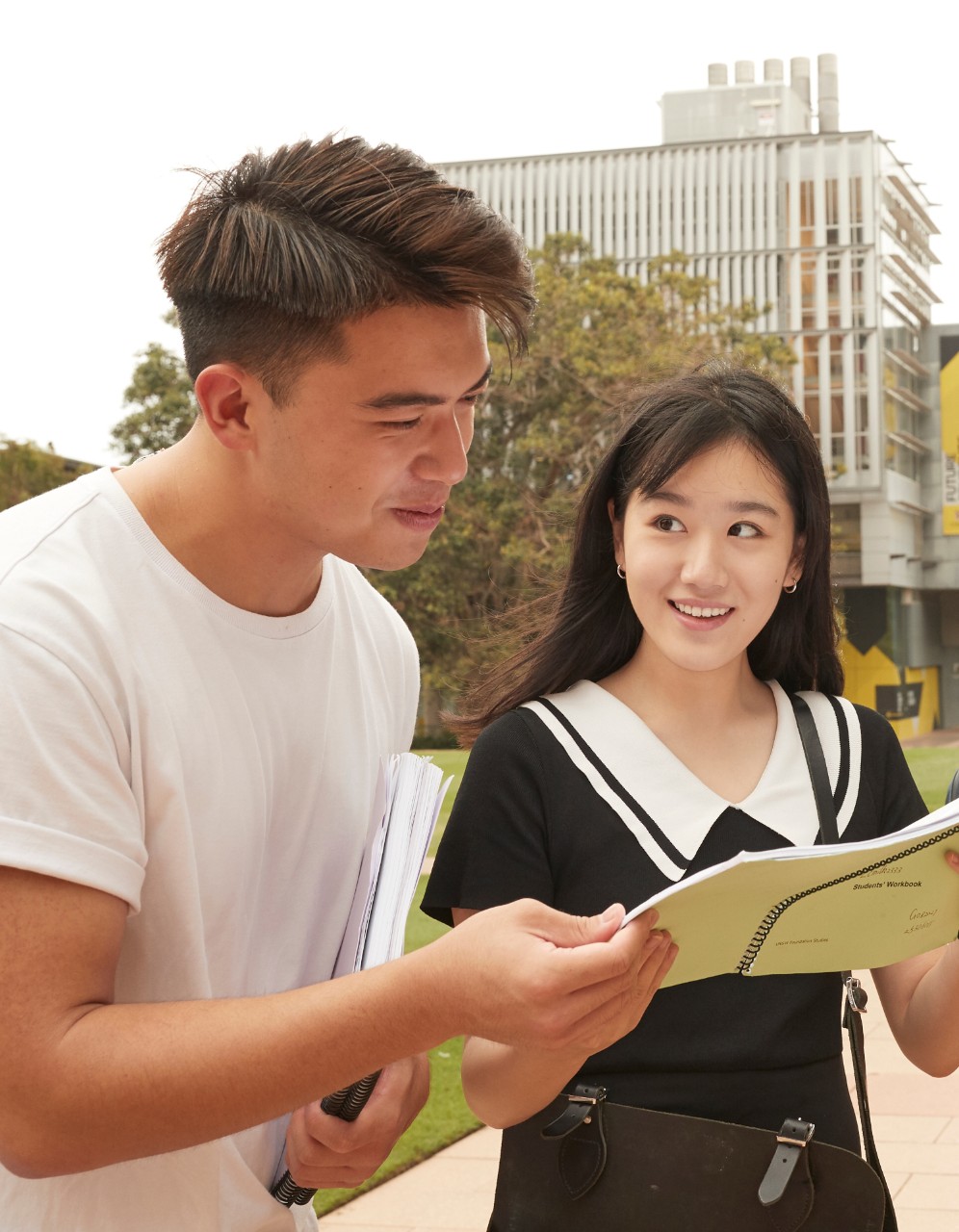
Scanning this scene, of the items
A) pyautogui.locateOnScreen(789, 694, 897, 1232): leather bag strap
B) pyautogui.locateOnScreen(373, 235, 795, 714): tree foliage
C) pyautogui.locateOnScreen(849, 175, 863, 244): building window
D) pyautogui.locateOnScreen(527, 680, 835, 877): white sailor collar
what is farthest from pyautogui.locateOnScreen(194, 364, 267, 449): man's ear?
pyautogui.locateOnScreen(849, 175, 863, 244): building window

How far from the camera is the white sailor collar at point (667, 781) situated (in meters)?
1.84

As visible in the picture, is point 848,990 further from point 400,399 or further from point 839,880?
point 400,399

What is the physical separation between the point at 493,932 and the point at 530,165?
41.6 m

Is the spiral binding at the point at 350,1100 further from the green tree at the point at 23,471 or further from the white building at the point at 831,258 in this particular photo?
the white building at the point at 831,258

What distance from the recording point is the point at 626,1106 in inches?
66.7

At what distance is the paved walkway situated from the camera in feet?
12.5

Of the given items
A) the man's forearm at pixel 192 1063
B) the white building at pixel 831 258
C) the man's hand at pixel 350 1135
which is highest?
the white building at pixel 831 258

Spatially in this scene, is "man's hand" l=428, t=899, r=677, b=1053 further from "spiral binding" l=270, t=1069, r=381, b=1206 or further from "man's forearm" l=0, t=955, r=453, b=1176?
"spiral binding" l=270, t=1069, r=381, b=1206

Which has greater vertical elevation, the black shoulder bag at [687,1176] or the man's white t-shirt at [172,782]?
the man's white t-shirt at [172,782]

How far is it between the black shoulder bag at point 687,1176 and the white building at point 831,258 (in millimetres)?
33396

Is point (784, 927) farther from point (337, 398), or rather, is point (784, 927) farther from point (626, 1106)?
point (337, 398)

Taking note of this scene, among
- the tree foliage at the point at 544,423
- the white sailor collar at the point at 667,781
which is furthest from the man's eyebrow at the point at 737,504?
the tree foliage at the point at 544,423

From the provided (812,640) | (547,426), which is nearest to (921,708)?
(547,426)

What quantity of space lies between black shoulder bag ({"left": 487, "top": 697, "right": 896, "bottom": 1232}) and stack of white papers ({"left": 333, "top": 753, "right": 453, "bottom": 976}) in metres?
0.31
